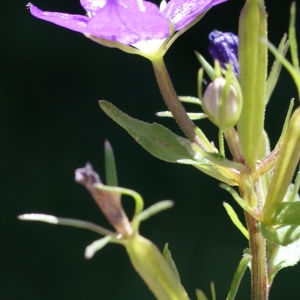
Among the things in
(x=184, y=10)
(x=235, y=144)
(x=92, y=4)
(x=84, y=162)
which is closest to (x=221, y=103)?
(x=235, y=144)

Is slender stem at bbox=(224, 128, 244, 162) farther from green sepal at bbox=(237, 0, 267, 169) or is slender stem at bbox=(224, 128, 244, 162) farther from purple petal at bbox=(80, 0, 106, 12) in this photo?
purple petal at bbox=(80, 0, 106, 12)

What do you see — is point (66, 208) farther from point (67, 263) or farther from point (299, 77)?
point (299, 77)

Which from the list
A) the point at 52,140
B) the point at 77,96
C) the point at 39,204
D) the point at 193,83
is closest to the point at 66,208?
the point at 39,204

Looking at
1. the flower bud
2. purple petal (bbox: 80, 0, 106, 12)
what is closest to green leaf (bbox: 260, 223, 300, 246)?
the flower bud

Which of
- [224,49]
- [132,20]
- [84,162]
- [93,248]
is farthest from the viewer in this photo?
[84,162]

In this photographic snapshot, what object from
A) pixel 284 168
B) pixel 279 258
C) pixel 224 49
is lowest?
pixel 279 258

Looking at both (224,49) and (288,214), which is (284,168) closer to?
(288,214)

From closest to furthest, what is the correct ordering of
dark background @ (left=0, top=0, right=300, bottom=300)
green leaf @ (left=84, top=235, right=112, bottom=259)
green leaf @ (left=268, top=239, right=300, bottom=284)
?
green leaf @ (left=84, top=235, right=112, bottom=259) < green leaf @ (left=268, top=239, right=300, bottom=284) < dark background @ (left=0, top=0, right=300, bottom=300)
